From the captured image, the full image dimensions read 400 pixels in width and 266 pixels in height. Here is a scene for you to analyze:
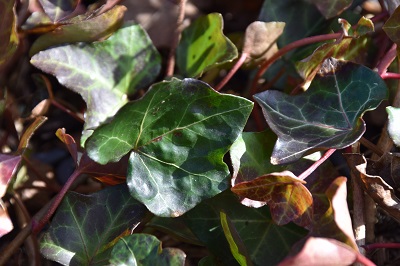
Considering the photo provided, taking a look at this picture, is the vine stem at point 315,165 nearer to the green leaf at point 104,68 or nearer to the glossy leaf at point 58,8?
the green leaf at point 104,68

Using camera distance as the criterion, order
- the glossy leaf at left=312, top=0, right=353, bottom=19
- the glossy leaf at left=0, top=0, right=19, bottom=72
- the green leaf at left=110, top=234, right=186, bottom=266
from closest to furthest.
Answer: the green leaf at left=110, top=234, right=186, bottom=266 → the glossy leaf at left=0, top=0, right=19, bottom=72 → the glossy leaf at left=312, top=0, right=353, bottom=19

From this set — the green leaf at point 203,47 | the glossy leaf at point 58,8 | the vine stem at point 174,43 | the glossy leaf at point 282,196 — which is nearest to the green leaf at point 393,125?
the glossy leaf at point 282,196

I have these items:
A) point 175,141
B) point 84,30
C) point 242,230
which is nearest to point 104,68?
point 84,30

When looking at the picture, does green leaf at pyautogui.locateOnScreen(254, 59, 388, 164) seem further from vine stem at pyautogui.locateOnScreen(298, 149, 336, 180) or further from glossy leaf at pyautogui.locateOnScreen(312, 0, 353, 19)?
glossy leaf at pyautogui.locateOnScreen(312, 0, 353, 19)

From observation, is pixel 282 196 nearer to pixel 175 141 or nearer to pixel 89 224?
pixel 175 141

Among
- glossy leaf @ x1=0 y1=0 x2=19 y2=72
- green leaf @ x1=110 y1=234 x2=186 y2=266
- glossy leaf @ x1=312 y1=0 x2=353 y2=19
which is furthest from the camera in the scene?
glossy leaf @ x1=312 y1=0 x2=353 y2=19

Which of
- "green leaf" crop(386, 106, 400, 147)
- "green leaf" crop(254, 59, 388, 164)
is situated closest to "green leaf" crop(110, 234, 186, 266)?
"green leaf" crop(254, 59, 388, 164)

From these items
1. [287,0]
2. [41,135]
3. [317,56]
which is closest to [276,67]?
[287,0]

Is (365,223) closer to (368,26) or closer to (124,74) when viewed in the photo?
(368,26)
